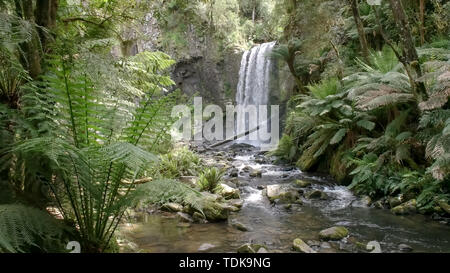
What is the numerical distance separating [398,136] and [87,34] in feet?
14.6

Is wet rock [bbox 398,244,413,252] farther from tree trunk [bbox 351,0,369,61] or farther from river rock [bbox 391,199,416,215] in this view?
tree trunk [bbox 351,0,369,61]

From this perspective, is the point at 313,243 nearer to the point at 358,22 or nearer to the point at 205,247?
the point at 205,247

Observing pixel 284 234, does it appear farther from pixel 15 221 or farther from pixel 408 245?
pixel 15 221

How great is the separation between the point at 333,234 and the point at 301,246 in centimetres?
52

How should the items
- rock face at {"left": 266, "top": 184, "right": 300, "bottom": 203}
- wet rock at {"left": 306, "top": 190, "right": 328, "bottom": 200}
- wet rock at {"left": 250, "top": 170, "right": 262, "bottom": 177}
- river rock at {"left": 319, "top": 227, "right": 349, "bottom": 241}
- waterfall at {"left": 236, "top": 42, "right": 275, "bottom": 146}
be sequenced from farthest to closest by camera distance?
waterfall at {"left": 236, "top": 42, "right": 275, "bottom": 146} < wet rock at {"left": 250, "top": 170, "right": 262, "bottom": 177} < wet rock at {"left": 306, "top": 190, "right": 328, "bottom": 200} < rock face at {"left": 266, "top": 184, "right": 300, "bottom": 203} < river rock at {"left": 319, "top": 227, "right": 349, "bottom": 241}

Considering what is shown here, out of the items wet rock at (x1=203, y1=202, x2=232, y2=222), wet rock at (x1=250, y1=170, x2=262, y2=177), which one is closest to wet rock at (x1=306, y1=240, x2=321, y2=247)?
wet rock at (x1=203, y1=202, x2=232, y2=222)

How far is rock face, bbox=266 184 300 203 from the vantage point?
511 centimetres

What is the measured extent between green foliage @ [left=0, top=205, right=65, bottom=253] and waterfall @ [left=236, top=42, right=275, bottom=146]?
439 inches

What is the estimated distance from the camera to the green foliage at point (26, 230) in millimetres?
1517

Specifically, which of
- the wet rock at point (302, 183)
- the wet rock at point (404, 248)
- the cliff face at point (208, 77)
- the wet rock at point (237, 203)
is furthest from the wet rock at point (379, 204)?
the cliff face at point (208, 77)

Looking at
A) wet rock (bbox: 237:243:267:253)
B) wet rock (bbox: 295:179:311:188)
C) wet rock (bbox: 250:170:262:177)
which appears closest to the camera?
wet rock (bbox: 237:243:267:253)

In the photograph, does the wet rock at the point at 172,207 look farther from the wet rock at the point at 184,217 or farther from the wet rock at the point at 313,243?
the wet rock at the point at 313,243

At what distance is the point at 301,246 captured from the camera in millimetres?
3191
